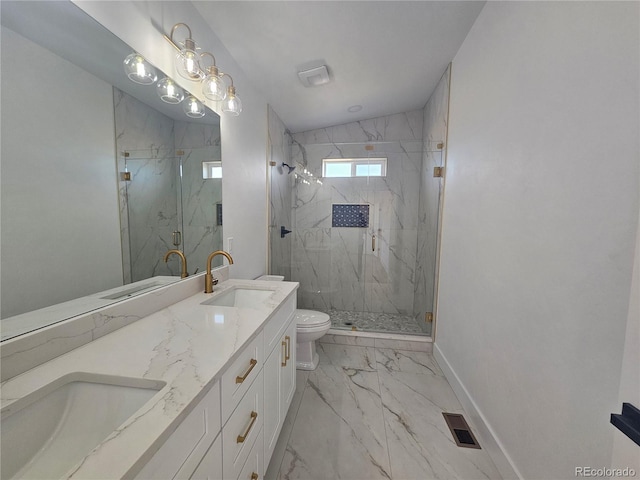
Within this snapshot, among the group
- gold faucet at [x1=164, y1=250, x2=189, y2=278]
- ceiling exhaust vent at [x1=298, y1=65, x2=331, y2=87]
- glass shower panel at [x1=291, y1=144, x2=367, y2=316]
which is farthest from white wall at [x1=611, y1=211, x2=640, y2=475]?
glass shower panel at [x1=291, y1=144, x2=367, y2=316]

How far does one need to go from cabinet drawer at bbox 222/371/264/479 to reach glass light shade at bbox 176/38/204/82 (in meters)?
1.55

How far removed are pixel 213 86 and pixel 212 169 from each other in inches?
18.3

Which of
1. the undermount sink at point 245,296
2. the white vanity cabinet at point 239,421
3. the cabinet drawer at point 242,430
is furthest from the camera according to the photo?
the undermount sink at point 245,296

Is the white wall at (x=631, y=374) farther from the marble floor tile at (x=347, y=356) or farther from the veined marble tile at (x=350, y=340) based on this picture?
the veined marble tile at (x=350, y=340)

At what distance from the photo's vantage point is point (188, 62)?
1.24 m

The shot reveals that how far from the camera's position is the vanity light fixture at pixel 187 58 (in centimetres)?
119

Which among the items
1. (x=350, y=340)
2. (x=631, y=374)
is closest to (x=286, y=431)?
(x=350, y=340)

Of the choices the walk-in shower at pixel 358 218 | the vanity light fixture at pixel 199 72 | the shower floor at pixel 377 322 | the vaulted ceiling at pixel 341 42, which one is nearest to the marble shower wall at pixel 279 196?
the walk-in shower at pixel 358 218

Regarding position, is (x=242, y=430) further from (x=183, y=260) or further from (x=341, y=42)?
(x=341, y=42)

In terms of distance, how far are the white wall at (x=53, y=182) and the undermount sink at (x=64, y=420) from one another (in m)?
0.28

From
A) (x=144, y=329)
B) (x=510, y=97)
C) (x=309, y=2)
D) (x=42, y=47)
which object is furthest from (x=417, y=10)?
(x=144, y=329)

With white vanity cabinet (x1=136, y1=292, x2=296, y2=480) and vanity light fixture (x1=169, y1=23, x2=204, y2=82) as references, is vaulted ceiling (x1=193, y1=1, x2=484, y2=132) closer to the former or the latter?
vanity light fixture (x1=169, y1=23, x2=204, y2=82)

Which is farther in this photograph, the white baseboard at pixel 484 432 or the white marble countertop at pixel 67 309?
the white baseboard at pixel 484 432

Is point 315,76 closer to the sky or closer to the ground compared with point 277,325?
closer to the sky
